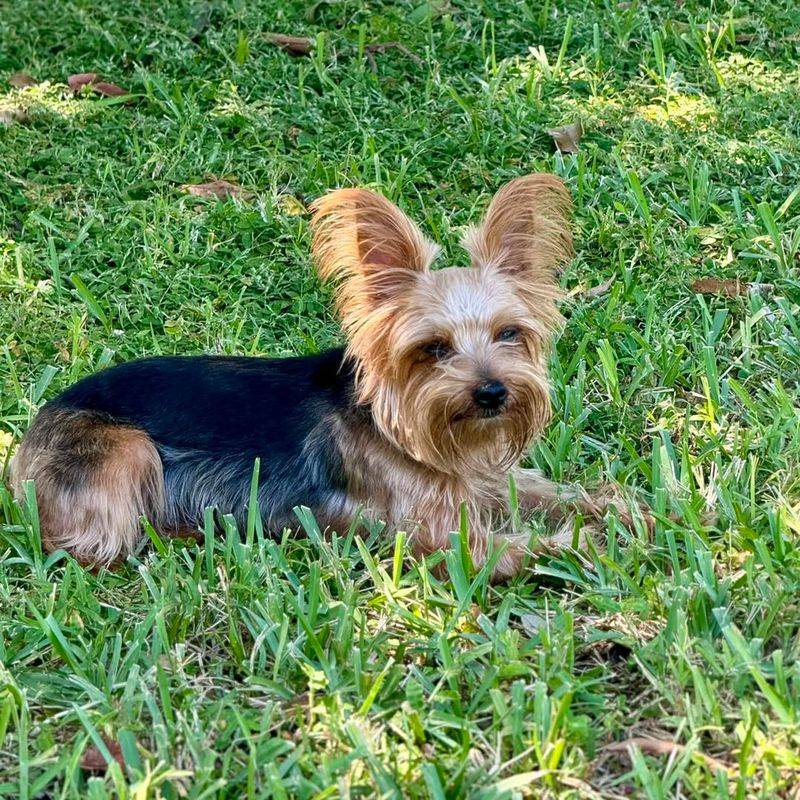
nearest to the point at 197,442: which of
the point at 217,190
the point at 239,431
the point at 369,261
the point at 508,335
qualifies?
the point at 239,431

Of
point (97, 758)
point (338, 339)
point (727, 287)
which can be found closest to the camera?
point (97, 758)

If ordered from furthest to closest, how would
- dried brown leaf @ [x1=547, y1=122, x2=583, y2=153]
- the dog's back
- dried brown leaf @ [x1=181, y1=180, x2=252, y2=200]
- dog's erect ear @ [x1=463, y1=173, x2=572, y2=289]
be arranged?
1. dried brown leaf @ [x1=547, y1=122, x2=583, y2=153]
2. dried brown leaf @ [x1=181, y1=180, x2=252, y2=200]
3. the dog's back
4. dog's erect ear @ [x1=463, y1=173, x2=572, y2=289]

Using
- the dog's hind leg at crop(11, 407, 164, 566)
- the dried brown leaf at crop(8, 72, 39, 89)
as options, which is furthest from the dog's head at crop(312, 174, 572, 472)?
the dried brown leaf at crop(8, 72, 39, 89)

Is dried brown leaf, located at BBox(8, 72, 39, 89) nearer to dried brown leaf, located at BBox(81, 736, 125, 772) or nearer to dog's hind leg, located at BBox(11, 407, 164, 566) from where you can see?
dog's hind leg, located at BBox(11, 407, 164, 566)

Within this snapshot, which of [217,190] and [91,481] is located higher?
[217,190]

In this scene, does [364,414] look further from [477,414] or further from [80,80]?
[80,80]

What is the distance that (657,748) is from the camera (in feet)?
11.4

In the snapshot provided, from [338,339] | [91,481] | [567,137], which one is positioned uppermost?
[567,137]

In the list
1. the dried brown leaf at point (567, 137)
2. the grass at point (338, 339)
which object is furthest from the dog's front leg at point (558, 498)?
the dried brown leaf at point (567, 137)

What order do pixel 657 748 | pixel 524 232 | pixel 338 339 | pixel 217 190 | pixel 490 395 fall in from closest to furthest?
1. pixel 657 748
2. pixel 490 395
3. pixel 524 232
4. pixel 338 339
5. pixel 217 190

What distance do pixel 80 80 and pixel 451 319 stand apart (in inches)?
175

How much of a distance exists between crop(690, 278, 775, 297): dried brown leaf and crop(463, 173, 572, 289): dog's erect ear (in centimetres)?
149

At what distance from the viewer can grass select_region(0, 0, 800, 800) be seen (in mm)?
3559

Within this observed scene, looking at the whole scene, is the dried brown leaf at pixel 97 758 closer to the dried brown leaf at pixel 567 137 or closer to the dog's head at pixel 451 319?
the dog's head at pixel 451 319
